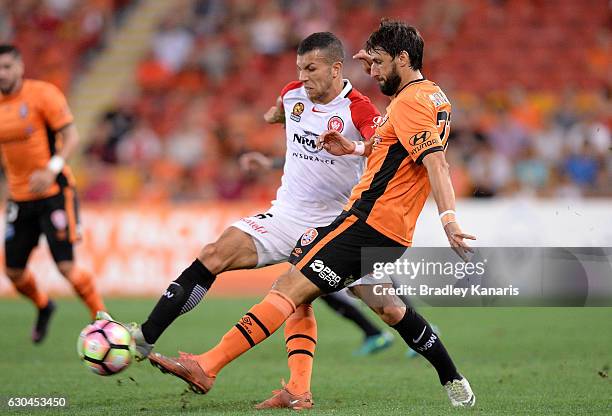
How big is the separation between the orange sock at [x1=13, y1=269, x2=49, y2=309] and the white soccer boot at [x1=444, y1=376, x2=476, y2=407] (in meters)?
5.13

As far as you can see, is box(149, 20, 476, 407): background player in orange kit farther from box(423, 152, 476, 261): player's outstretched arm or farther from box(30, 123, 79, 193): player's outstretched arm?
box(30, 123, 79, 193): player's outstretched arm

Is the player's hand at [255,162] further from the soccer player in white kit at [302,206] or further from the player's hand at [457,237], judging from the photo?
the player's hand at [457,237]

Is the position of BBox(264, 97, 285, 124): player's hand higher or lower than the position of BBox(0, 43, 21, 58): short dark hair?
lower

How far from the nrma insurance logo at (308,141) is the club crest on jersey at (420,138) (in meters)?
1.13

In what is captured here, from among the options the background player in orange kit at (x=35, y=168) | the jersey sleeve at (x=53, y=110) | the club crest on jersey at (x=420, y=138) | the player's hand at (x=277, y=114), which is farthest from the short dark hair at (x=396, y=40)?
the jersey sleeve at (x=53, y=110)

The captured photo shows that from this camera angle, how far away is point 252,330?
604cm

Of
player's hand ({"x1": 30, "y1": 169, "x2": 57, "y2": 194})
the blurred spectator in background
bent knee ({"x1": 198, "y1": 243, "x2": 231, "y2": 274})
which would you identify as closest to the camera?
bent knee ({"x1": 198, "y1": 243, "x2": 231, "y2": 274})

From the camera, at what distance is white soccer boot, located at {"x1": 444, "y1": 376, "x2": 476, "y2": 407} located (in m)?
6.28

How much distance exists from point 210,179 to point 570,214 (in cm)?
Result: 617

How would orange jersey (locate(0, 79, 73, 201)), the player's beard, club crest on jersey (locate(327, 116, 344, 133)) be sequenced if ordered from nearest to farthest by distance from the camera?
the player's beard
club crest on jersey (locate(327, 116, 344, 133))
orange jersey (locate(0, 79, 73, 201))

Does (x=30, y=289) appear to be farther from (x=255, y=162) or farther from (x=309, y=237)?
(x=309, y=237)

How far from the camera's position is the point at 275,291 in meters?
6.05

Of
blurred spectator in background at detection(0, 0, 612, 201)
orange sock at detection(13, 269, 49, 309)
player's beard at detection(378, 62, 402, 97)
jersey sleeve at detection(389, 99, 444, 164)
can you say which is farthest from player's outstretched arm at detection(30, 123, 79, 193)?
blurred spectator in background at detection(0, 0, 612, 201)

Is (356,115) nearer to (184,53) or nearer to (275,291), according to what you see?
(275,291)
